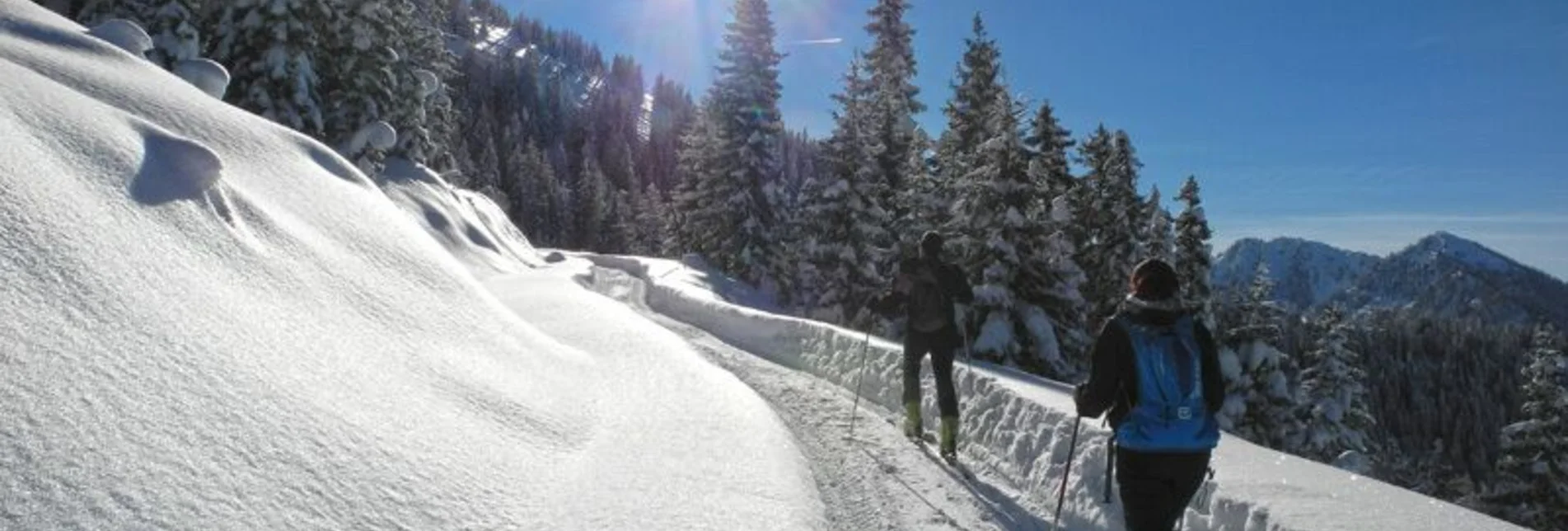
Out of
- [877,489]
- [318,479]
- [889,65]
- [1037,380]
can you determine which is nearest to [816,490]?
[877,489]

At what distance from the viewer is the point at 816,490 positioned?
771 cm

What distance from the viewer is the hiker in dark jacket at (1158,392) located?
4750 mm

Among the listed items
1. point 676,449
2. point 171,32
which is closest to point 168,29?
point 171,32

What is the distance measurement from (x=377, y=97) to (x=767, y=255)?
16919 mm

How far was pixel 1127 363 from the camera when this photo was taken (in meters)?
4.85

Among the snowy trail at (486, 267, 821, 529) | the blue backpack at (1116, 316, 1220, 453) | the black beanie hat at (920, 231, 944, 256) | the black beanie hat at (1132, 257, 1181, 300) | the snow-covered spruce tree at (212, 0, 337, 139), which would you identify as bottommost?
the snowy trail at (486, 267, 821, 529)

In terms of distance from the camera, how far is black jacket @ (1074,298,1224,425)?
479 centimetres

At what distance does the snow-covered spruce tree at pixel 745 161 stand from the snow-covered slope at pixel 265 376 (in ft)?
87.0

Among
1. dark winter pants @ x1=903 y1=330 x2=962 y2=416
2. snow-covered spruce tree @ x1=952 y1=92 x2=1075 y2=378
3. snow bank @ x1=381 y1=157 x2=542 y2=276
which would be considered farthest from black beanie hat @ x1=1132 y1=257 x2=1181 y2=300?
snow bank @ x1=381 y1=157 x2=542 y2=276

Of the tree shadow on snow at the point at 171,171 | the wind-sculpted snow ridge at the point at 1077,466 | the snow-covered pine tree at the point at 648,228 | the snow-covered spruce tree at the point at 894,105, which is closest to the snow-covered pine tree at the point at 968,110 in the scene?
the snow-covered spruce tree at the point at 894,105

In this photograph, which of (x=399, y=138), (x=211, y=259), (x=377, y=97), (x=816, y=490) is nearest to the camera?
(x=211, y=259)

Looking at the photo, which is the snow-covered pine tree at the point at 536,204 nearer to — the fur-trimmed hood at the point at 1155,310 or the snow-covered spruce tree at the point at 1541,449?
the snow-covered spruce tree at the point at 1541,449

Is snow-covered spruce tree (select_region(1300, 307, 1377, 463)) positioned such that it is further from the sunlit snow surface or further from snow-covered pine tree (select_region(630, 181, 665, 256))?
snow-covered pine tree (select_region(630, 181, 665, 256))

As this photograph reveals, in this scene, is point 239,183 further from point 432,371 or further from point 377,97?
point 377,97
